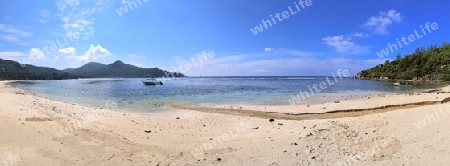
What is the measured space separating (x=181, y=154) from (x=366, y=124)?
8.88 metres

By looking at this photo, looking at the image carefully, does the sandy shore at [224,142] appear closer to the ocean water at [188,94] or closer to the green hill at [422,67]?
the ocean water at [188,94]

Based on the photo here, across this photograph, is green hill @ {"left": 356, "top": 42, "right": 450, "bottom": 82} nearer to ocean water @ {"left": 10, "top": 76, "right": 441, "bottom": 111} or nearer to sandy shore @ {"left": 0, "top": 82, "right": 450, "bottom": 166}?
ocean water @ {"left": 10, "top": 76, "right": 441, "bottom": 111}

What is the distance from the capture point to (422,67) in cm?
10412

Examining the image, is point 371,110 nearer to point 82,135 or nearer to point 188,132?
point 188,132

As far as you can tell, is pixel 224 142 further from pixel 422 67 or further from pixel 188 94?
pixel 422 67

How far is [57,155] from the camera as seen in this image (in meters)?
10.2

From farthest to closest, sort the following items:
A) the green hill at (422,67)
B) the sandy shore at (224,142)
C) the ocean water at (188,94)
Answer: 1. the green hill at (422,67)
2. the ocean water at (188,94)
3. the sandy shore at (224,142)

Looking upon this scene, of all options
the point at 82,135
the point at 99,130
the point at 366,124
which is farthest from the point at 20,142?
the point at 366,124

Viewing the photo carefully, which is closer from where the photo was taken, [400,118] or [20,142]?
[20,142]

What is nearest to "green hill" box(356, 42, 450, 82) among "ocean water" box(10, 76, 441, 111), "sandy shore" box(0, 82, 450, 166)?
"ocean water" box(10, 76, 441, 111)

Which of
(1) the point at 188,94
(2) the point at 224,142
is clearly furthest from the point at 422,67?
(2) the point at 224,142

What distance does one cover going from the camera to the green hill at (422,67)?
293 ft

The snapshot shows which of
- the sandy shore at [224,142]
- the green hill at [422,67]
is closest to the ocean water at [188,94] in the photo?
the sandy shore at [224,142]

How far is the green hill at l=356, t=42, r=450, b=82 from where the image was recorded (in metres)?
89.3
